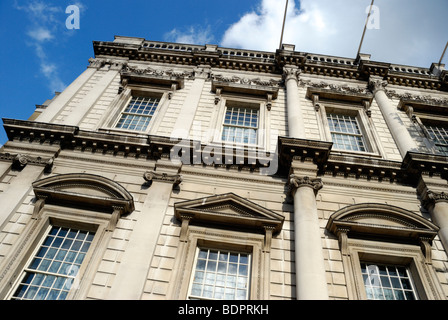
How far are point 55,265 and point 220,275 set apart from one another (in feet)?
14.8

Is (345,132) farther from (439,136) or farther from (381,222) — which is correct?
(381,222)

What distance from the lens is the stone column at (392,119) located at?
11961mm

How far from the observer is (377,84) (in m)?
15.4

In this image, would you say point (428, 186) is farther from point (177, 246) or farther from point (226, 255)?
point (177, 246)

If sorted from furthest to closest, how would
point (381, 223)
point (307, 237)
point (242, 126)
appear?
point (242, 126)
point (381, 223)
point (307, 237)

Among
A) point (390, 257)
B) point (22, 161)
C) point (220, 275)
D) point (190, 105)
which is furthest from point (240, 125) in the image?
point (22, 161)

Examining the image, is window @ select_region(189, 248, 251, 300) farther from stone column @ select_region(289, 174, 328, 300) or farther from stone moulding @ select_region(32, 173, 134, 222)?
stone moulding @ select_region(32, 173, 134, 222)

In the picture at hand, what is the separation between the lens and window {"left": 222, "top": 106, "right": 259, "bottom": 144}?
41.5 ft

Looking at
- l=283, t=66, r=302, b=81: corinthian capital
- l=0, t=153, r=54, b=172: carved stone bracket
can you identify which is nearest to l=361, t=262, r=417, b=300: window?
l=283, t=66, r=302, b=81: corinthian capital

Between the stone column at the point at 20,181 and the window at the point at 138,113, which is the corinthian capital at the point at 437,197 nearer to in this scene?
the window at the point at 138,113

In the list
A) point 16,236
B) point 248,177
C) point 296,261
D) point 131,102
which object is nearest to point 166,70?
point 131,102

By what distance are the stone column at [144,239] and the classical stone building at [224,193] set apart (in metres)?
0.04

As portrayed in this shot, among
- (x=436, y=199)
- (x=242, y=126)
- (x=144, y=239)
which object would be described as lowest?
(x=144, y=239)
